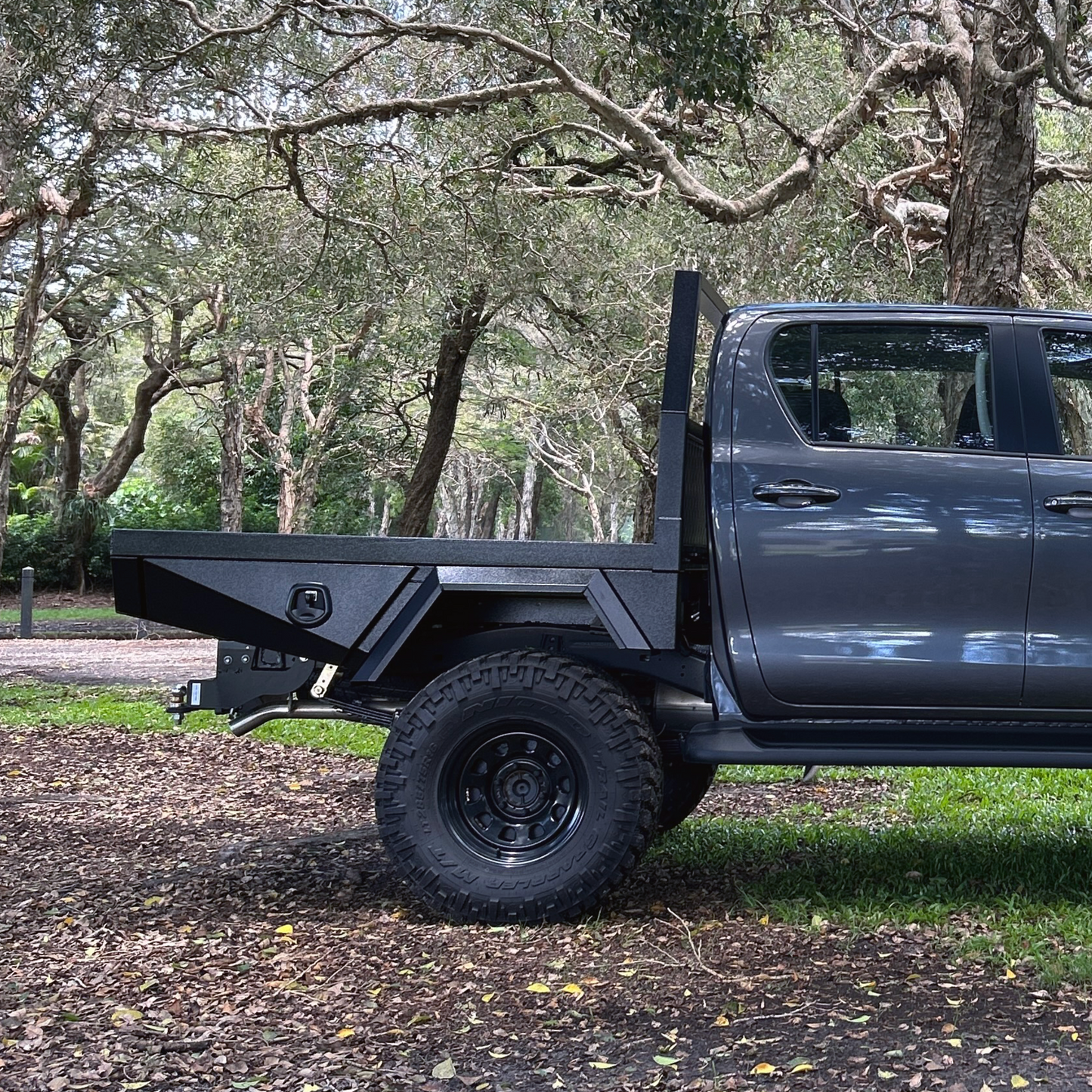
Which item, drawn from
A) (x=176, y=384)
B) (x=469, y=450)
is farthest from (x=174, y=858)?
(x=469, y=450)

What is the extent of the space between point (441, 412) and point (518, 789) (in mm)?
13481

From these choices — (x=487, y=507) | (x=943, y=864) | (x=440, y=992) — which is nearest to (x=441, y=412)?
(x=943, y=864)

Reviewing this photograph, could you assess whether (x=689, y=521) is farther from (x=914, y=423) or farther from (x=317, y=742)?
(x=317, y=742)

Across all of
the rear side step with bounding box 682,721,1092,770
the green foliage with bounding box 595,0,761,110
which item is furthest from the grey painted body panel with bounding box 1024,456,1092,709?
the green foliage with bounding box 595,0,761,110

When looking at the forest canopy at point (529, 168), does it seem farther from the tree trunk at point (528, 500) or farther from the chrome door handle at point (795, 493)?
the tree trunk at point (528, 500)

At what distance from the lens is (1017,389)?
194 inches

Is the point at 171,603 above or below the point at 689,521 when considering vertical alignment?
below

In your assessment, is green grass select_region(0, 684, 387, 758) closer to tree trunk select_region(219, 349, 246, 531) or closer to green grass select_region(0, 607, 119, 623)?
green grass select_region(0, 607, 119, 623)

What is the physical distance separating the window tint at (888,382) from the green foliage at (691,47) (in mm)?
3862

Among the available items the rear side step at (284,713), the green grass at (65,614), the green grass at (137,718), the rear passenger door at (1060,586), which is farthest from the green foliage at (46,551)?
the rear passenger door at (1060,586)

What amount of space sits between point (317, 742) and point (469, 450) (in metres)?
32.5

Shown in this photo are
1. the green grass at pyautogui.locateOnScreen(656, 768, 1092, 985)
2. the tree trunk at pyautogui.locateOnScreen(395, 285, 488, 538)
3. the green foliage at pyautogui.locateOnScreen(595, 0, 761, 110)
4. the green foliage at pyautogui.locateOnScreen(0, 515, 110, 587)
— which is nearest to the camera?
the green grass at pyautogui.locateOnScreen(656, 768, 1092, 985)

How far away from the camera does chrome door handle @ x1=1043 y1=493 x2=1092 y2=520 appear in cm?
468

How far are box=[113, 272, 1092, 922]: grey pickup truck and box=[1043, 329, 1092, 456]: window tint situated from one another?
0.03 ft
